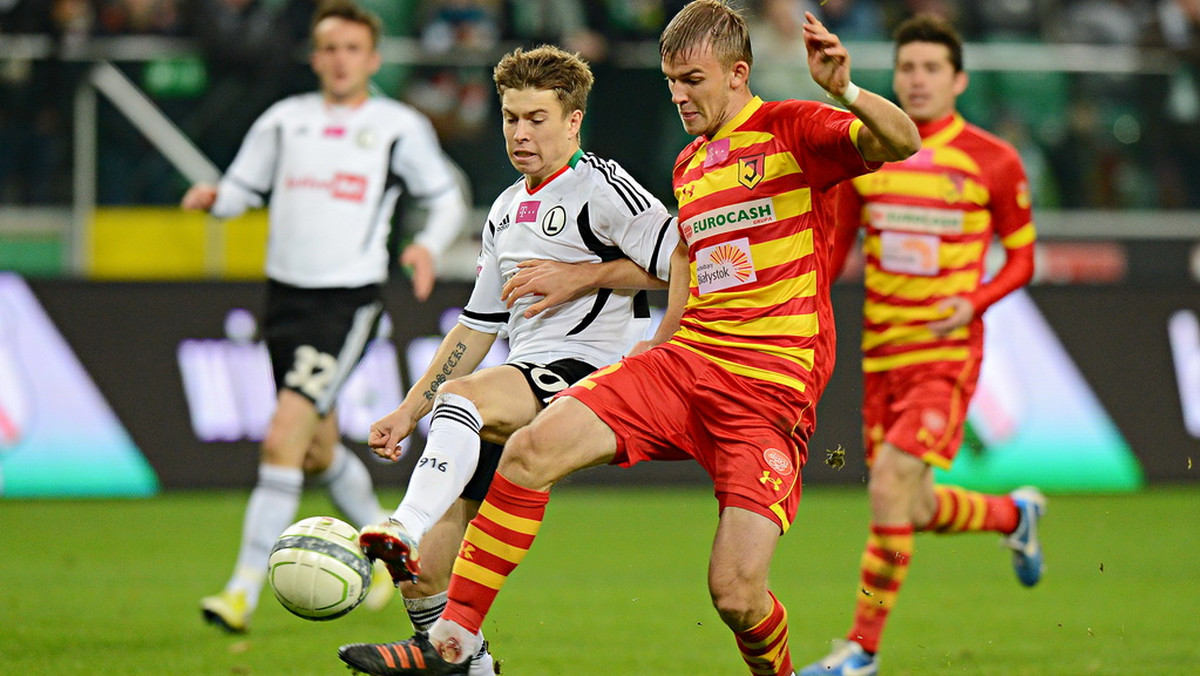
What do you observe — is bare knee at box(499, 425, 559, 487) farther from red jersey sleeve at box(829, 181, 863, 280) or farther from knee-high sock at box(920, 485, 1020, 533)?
knee-high sock at box(920, 485, 1020, 533)

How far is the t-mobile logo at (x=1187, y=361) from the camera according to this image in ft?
36.1

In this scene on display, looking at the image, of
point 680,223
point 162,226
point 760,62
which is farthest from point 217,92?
point 680,223

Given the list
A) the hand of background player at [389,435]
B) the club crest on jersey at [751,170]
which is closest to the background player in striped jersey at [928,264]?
the club crest on jersey at [751,170]

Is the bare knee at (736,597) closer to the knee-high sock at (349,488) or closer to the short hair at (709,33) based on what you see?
the short hair at (709,33)

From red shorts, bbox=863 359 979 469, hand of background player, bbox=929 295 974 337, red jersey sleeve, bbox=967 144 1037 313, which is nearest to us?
hand of background player, bbox=929 295 974 337

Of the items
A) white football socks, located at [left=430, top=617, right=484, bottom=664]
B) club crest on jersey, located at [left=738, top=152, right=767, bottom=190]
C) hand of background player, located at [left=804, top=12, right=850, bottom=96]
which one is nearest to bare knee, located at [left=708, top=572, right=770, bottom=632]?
white football socks, located at [left=430, top=617, right=484, bottom=664]

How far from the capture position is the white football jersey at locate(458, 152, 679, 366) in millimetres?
4809

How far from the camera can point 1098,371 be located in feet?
36.3

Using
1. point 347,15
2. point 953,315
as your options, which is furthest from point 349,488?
point 953,315

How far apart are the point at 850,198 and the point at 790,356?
1997mm

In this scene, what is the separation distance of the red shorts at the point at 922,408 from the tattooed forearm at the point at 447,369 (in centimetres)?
209

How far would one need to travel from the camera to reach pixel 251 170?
7184 mm

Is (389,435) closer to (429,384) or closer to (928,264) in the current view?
(429,384)

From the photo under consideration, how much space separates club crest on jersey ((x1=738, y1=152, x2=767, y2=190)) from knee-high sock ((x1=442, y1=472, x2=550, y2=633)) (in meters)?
1.10
